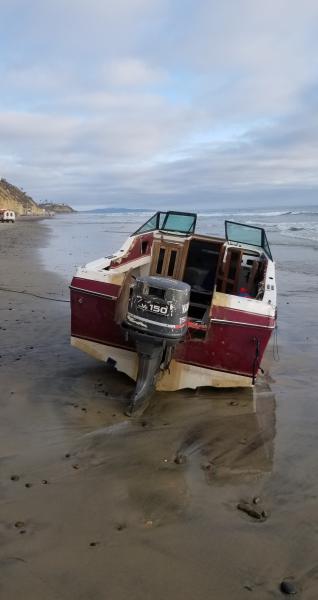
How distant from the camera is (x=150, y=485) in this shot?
3.82 meters

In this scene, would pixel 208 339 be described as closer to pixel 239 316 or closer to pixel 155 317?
pixel 239 316

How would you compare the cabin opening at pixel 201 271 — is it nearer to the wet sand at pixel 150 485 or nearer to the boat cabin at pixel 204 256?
the boat cabin at pixel 204 256

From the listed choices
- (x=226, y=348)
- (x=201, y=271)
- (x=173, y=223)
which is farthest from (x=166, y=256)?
(x=226, y=348)

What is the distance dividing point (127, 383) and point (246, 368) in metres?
1.56

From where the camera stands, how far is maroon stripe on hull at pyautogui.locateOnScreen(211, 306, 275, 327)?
5.46 meters

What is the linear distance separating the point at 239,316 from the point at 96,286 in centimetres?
184

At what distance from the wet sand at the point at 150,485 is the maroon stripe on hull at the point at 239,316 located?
105cm

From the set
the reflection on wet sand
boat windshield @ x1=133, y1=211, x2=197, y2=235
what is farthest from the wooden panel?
the reflection on wet sand

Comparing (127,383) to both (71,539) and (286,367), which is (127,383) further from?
(71,539)

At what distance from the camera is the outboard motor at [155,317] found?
4898 millimetres

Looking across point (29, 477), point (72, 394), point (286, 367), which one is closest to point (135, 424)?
point (72, 394)

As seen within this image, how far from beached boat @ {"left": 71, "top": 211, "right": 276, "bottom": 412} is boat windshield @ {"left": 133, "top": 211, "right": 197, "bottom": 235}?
2cm

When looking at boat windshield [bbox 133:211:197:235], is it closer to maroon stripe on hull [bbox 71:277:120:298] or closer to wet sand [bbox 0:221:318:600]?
maroon stripe on hull [bbox 71:277:120:298]

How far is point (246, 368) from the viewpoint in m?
5.64
